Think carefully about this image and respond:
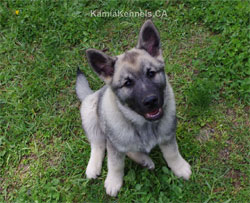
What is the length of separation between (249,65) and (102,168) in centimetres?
273

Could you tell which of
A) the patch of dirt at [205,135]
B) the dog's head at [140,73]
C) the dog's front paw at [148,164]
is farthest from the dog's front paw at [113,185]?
the patch of dirt at [205,135]

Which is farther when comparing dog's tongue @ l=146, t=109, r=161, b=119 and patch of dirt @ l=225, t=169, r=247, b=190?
patch of dirt @ l=225, t=169, r=247, b=190

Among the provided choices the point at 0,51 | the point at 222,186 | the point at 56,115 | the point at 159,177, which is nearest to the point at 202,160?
the point at 222,186

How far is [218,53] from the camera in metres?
4.45

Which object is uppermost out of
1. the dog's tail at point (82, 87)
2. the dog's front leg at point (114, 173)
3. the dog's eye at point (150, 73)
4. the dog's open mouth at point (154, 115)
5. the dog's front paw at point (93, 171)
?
the dog's eye at point (150, 73)

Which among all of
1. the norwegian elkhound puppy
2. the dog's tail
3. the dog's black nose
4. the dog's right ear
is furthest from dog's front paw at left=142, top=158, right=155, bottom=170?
the dog's tail

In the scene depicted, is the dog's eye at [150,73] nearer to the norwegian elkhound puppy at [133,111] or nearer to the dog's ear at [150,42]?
the norwegian elkhound puppy at [133,111]

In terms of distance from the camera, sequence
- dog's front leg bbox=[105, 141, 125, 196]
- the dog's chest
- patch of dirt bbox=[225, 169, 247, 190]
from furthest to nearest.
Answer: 1. patch of dirt bbox=[225, 169, 247, 190]
2. dog's front leg bbox=[105, 141, 125, 196]
3. the dog's chest

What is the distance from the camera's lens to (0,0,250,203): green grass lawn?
11.8 feet

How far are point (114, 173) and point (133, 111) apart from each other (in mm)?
1001

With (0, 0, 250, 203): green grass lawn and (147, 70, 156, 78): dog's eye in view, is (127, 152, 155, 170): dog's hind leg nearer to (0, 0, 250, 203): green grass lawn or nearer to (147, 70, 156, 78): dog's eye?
(0, 0, 250, 203): green grass lawn

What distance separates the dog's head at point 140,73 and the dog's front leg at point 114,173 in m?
0.73

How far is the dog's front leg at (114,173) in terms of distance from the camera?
3288mm

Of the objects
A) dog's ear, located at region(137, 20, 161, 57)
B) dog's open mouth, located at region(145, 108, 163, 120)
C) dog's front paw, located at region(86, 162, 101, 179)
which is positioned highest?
dog's ear, located at region(137, 20, 161, 57)
